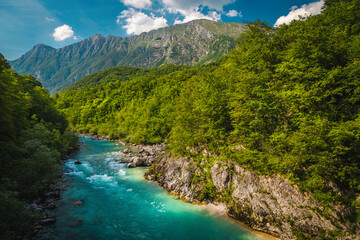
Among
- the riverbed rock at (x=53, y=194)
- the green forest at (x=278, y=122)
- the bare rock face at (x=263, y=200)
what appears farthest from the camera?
the riverbed rock at (x=53, y=194)

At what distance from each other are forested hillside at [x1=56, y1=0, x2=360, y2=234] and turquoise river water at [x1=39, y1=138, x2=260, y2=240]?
6352 millimetres

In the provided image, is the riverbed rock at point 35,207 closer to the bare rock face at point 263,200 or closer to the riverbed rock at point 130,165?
the bare rock face at point 263,200

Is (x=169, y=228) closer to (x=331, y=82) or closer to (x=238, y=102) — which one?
(x=238, y=102)

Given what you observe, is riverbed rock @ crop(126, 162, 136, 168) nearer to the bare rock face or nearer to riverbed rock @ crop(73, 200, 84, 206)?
the bare rock face

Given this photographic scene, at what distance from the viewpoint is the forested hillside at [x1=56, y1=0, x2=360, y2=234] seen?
12258 mm

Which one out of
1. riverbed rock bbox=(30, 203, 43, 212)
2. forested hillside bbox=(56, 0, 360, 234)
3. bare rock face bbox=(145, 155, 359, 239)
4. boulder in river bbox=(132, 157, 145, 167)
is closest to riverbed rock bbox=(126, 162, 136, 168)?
boulder in river bbox=(132, 157, 145, 167)

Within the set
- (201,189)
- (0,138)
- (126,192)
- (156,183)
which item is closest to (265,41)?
(201,189)

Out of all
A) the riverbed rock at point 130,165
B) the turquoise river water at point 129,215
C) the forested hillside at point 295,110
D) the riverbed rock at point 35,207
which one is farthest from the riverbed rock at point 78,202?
the forested hillside at point 295,110

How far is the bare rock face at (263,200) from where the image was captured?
1195cm

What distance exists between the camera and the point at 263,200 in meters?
14.2

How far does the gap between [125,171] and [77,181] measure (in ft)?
22.9

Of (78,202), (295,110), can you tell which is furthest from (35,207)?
(295,110)

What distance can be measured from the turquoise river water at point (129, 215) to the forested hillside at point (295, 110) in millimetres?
6352

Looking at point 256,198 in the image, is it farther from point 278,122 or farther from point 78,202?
point 78,202
